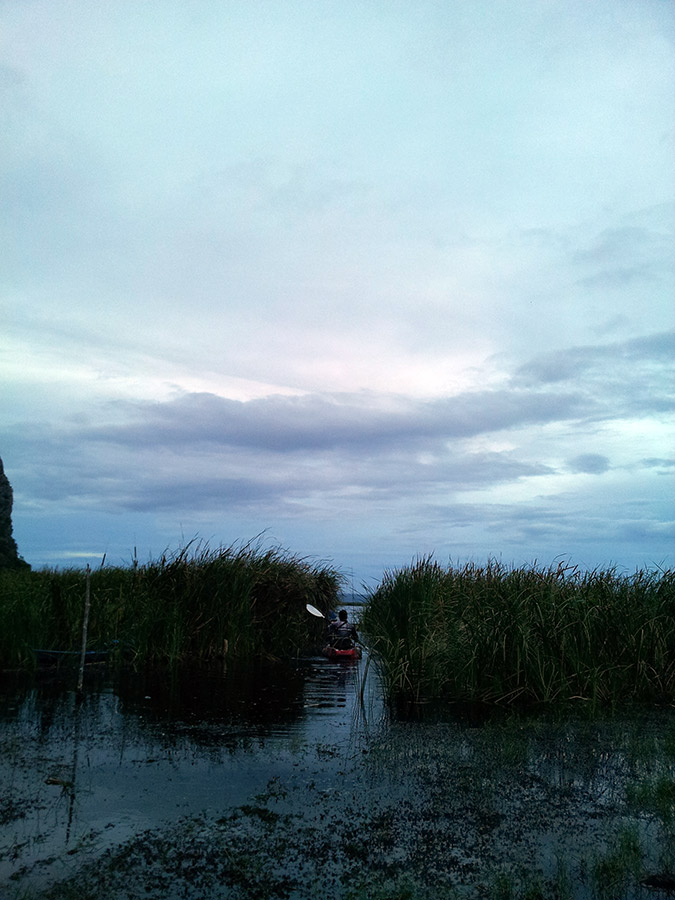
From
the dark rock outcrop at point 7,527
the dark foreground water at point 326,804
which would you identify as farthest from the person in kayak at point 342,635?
the dark rock outcrop at point 7,527

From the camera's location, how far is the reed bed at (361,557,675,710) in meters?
12.3

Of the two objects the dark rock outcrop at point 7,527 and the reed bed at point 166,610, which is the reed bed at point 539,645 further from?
the dark rock outcrop at point 7,527

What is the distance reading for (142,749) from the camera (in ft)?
30.1

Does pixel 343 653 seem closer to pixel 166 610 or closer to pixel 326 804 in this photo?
pixel 166 610

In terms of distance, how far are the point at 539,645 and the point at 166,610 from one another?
9.04 m

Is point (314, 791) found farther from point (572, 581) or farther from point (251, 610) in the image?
point (251, 610)

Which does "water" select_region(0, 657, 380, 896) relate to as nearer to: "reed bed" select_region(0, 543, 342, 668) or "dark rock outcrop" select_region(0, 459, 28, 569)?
"reed bed" select_region(0, 543, 342, 668)

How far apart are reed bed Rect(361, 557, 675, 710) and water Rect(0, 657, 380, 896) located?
1434 mm

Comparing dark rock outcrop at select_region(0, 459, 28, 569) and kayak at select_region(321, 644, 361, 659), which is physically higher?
dark rock outcrop at select_region(0, 459, 28, 569)

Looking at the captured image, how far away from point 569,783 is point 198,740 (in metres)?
4.93

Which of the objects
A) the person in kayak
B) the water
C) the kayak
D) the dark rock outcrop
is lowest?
the water

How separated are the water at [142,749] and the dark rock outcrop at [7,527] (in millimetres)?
27192

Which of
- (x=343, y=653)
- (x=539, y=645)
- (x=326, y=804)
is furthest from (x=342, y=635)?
(x=326, y=804)

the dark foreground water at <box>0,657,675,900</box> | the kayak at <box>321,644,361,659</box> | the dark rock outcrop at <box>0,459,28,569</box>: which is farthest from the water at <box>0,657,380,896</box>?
the dark rock outcrop at <box>0,459,28,569</box>
